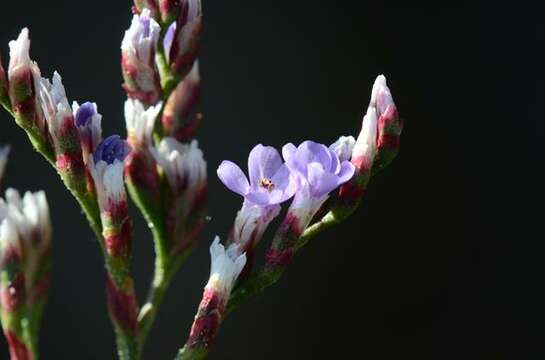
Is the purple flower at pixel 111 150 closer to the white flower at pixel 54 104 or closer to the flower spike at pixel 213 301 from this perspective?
the white flower at pixel 54 104

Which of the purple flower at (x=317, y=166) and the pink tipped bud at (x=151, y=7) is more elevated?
the pink tipped bud at (x=151, y=7)

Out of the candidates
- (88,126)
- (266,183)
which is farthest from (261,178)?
(88,126)

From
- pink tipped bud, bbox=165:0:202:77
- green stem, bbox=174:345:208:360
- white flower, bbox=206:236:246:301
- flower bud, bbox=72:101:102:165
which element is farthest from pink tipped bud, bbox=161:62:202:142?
green stem, bbox=174:345:208:360

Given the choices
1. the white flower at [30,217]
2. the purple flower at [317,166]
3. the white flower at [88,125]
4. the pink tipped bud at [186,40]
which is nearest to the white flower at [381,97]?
the purple flower at [317,166]

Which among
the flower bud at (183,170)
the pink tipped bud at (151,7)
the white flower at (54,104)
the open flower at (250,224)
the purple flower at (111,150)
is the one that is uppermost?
the pink tipped bud at (151,7)

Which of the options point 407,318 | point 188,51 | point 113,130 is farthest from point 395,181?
point 188,51

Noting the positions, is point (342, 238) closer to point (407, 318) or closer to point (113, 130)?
point (407, 318)
